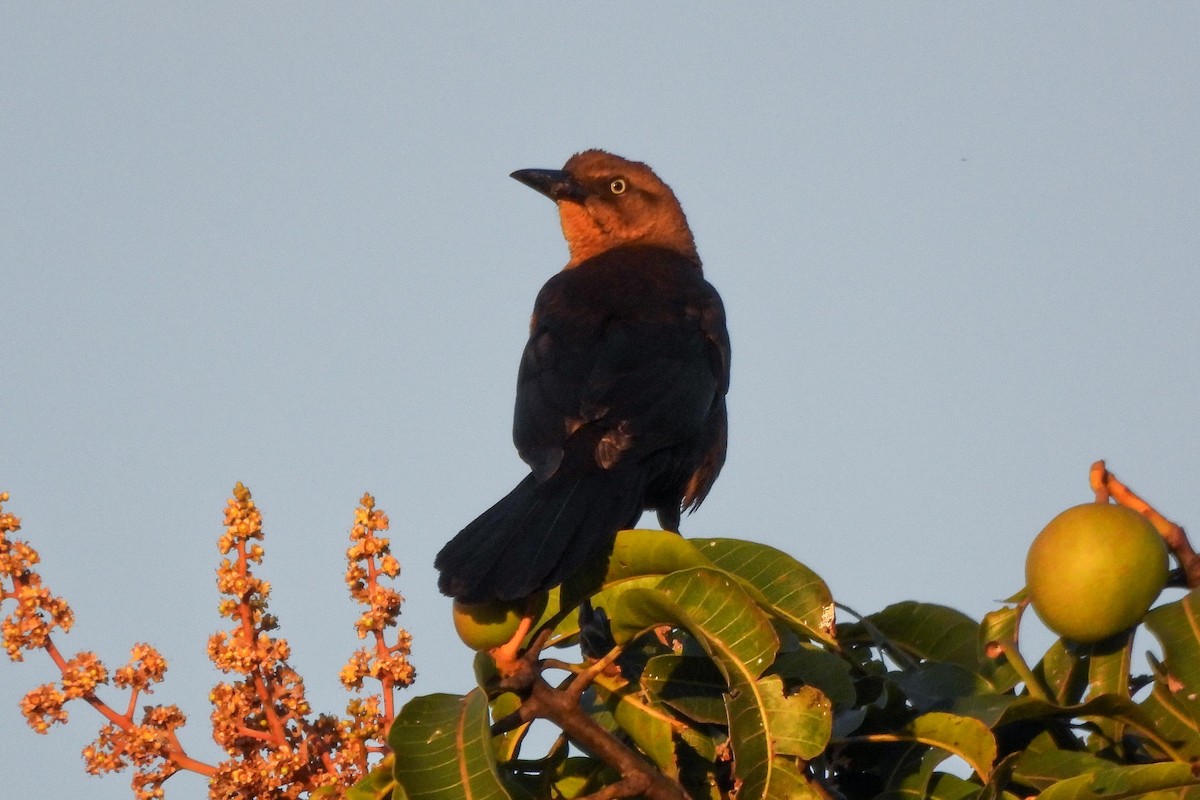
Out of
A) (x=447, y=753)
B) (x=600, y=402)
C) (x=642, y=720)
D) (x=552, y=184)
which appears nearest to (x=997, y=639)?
(x=642, y=720)

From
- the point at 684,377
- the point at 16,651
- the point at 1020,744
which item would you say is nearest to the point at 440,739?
the point at 16,651

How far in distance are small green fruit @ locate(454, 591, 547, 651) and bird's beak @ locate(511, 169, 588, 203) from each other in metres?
3.73

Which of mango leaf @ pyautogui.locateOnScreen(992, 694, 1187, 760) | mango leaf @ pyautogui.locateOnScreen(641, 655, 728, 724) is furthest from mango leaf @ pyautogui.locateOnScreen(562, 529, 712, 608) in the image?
mango leaf @ pyautogui.locateOnScreen(992, 694, 1187, 760)

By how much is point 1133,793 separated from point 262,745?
4.72 ft

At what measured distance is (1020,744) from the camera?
238cm

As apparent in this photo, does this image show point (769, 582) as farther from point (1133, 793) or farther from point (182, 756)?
point (182, 756)

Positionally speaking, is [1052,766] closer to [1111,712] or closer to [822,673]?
[1111,712]

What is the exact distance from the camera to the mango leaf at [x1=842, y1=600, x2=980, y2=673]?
2.64m

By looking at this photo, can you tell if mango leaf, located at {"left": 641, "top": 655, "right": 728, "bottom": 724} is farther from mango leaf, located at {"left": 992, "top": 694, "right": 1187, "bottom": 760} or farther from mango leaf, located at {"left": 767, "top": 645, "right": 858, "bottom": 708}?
mango leaf, located at {"left": 992, "top": 694, "right": 1187, "bottom": 760}

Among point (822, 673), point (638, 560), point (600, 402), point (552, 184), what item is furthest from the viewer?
point (552, 184)

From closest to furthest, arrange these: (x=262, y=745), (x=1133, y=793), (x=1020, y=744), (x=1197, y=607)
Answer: (x=1133, y=793)
(x=1197, y=607)
(x=1020, y=744)
(x=262, y=745)

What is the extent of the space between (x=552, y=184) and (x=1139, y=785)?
447 cm

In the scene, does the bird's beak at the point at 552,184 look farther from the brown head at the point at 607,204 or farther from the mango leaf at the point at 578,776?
the mango leaf at the point at 578,776

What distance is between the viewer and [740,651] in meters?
2.28
